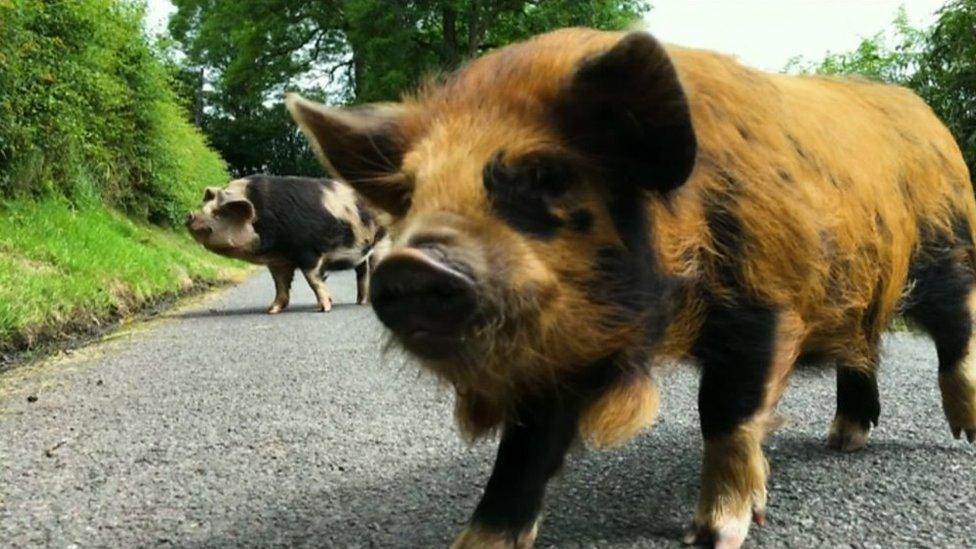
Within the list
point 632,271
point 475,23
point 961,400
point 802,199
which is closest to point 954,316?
point 961,400

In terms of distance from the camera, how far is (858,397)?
11.7 feet

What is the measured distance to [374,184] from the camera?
2.47 m

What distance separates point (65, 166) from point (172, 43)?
24.5ft

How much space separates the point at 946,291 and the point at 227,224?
8195 millimetres

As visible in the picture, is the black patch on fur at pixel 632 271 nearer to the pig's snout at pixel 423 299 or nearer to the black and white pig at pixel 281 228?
the pig's snout at pixel 423 299

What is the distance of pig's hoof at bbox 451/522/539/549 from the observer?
7.82 feet

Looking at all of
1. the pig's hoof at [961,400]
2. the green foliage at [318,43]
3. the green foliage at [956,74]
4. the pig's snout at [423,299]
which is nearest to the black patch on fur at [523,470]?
the pig's snout at [423,299]

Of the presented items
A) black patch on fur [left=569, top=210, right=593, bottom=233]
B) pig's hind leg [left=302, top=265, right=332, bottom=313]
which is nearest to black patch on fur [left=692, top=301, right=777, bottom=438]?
black patch on fur [left=569, top=210, right=593, bottom=233]

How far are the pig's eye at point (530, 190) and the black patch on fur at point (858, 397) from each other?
1.87 m

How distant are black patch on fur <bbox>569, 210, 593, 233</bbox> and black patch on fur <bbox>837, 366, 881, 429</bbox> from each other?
1.79 m

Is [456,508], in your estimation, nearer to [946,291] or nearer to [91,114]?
[946,291]

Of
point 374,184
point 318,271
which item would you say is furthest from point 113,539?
point 318,271

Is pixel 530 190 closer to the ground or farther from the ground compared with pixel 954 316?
farther from the ground

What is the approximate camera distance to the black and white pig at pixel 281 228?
33.9ft
